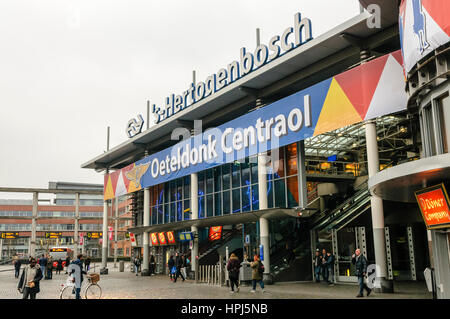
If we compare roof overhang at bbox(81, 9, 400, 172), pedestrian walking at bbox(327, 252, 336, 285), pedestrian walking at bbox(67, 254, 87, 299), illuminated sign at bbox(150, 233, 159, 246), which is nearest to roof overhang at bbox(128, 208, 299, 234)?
illuminated sign at bbox(150, 233, 159, 246)

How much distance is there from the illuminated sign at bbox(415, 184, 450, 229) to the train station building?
0.05 m

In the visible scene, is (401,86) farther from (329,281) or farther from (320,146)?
(320,146)

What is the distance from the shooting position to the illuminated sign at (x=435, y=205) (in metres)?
12.8

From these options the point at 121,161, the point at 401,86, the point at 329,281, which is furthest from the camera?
the point at 121,161

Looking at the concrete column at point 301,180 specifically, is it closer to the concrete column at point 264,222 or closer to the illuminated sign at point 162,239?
the concrete column at point 264,222

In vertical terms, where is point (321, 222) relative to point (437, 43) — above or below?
below

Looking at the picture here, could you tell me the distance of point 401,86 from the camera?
1858 centimetres

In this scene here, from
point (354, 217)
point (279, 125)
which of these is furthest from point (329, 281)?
point (279, 125)

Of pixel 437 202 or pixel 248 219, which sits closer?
pixel 437 202

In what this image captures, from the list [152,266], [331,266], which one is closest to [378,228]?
[331,266]

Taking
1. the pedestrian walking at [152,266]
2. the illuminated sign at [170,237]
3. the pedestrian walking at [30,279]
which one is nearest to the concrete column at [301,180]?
the pedestrian walking at [30,279]

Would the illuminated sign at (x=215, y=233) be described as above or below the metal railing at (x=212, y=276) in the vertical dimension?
above

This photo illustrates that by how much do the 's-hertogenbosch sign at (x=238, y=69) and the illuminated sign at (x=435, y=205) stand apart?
1087 centimetres
